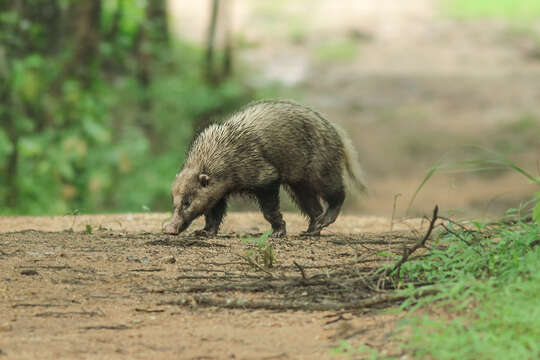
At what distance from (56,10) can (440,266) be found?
38.0 feet

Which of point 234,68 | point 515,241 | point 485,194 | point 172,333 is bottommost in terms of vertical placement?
point 485,194

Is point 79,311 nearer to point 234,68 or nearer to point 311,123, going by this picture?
point 311,123

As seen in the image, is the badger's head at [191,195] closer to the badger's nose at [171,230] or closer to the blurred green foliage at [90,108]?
the badger's nose at [171,230]

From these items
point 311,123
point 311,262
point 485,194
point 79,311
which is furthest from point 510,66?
Answer: point 79,311

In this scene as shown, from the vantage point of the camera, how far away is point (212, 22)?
1752cm

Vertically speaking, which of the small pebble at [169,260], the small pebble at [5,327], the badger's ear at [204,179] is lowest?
the small pebble at [169,260]

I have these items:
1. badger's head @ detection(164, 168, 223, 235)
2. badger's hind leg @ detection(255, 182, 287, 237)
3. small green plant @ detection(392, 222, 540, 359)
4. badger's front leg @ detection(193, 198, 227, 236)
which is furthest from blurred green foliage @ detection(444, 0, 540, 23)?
small green plant @ detection(392, 222, 540, 359)

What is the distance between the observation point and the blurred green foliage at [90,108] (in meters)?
10.6

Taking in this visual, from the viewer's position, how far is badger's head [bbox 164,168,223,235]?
640cm

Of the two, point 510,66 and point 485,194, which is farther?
point 510,66

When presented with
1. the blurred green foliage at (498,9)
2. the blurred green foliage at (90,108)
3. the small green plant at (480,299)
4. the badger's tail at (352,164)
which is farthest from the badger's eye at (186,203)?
the blurred green foliage at (498,9)

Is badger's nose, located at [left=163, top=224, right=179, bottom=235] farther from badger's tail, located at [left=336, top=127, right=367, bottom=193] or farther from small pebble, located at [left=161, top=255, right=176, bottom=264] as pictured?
badger's tail, located at [left=336, top=127, right=367, bottom=193]

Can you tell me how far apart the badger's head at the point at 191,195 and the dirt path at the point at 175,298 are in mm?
307

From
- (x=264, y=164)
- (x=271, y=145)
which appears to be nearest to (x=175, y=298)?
(x=264, y=164)
